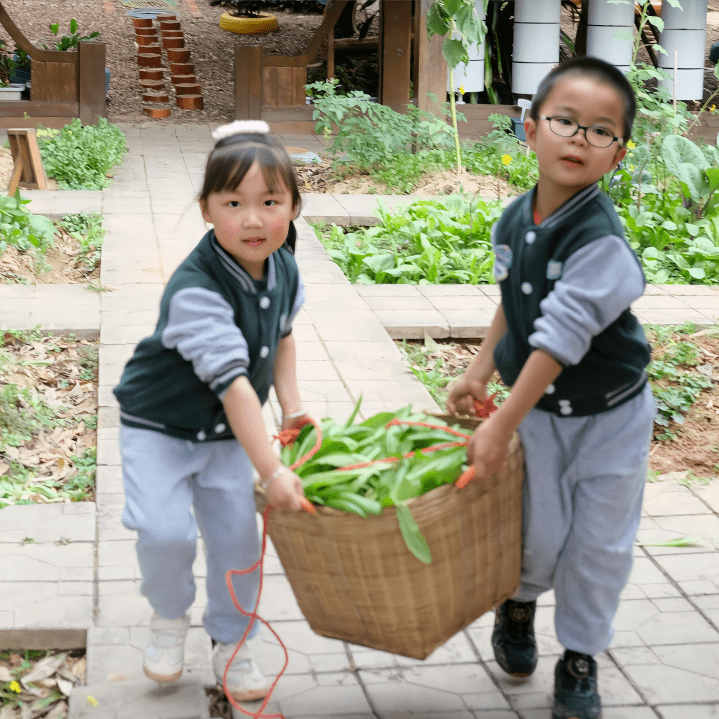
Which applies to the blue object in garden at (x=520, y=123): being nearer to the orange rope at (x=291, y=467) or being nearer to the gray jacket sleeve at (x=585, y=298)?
the orange rope at (x=291, y=467)

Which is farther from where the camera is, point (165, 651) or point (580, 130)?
point (165, 651)

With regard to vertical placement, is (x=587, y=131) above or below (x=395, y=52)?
above

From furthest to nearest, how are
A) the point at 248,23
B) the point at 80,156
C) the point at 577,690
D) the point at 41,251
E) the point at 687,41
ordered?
the point at 248,23
the point at 687,41
the point at 80,156
the point at 41,251
the point at 577,690

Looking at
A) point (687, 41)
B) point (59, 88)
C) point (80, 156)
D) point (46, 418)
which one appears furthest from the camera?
point (687, 41)

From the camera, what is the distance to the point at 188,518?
234 cm

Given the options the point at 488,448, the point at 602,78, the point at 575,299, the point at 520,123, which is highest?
the point at 602,78

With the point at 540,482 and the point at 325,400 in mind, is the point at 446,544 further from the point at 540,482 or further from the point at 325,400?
the point at 325,400

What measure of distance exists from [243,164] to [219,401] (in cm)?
55

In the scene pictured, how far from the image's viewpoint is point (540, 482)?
7.71ft

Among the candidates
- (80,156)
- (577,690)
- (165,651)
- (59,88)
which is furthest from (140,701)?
(59,88)

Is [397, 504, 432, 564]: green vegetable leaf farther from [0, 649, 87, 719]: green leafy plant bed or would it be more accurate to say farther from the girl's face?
[0, 649, 87, 719]: green leafy plant bed

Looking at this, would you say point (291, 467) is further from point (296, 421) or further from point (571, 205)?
point (571, 205)

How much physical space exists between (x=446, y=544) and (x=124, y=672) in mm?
1019

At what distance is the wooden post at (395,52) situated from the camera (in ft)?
36.7
